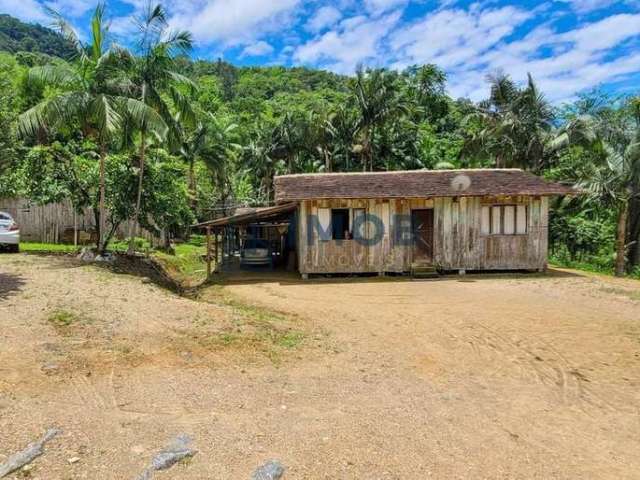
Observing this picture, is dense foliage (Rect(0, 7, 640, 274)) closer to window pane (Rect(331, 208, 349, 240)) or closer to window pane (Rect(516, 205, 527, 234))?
window pane (Rect(516, 205, 527, 234))

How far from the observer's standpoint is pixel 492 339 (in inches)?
308

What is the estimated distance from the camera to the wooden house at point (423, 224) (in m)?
15.7

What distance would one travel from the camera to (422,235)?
53.8 feet

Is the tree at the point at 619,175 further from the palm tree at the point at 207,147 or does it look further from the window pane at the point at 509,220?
the palm tree at the point at 207,147

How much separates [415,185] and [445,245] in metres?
2.41

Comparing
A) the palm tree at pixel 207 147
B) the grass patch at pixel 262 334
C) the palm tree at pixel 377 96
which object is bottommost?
the grass patch at pixel 262 334

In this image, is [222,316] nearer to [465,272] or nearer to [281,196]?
[281,196]

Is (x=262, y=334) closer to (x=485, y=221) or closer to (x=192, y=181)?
(x=485, y=221)

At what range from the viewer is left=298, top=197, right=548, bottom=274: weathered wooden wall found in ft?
51.7

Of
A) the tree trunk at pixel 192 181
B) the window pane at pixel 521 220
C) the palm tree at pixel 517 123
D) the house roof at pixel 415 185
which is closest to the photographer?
the house roof at pixel 415 185

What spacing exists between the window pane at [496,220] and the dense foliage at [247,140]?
3.91m

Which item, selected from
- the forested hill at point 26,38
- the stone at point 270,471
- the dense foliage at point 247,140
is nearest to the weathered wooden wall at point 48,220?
the dense foliage at point 247,140

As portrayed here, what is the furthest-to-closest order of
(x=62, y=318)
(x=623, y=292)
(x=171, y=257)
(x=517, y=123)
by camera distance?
1. (x=517, y=123)
2. (x=171, y=257)
3. (x=623, y=292)
4. (x=62, y=318)

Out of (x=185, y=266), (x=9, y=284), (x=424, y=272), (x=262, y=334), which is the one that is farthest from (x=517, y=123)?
(x=9, y=284)
